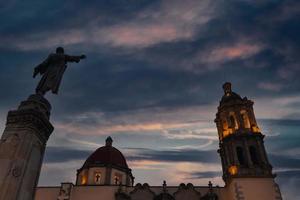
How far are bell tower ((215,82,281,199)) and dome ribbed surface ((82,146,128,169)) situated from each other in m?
15.2

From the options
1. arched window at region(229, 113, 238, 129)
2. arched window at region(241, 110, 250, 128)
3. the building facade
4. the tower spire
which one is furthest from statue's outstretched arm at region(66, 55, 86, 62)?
Result: arched window at region(241, 110, 250, 128)

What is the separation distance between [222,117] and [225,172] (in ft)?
24.6

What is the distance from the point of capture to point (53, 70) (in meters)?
8.64

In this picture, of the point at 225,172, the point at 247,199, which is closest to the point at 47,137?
the point at 247,199

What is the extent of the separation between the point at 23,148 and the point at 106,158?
107 feet

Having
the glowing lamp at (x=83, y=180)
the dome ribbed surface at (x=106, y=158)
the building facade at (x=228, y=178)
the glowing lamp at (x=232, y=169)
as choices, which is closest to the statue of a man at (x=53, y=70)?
the building facade at (x=228, y=178)

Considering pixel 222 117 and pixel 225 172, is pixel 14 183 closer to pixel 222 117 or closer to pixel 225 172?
pixel 225 172

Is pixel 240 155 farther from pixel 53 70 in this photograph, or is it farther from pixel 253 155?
pixel 53 70

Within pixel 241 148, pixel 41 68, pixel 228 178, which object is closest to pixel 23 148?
pixel 41 68

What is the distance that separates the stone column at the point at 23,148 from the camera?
609cm

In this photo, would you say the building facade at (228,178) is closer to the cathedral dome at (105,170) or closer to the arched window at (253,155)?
the arched window at (253,155)

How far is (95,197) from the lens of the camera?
30281 mm

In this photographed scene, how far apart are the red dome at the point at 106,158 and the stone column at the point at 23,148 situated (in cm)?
3085

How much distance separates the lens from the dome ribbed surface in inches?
1475
